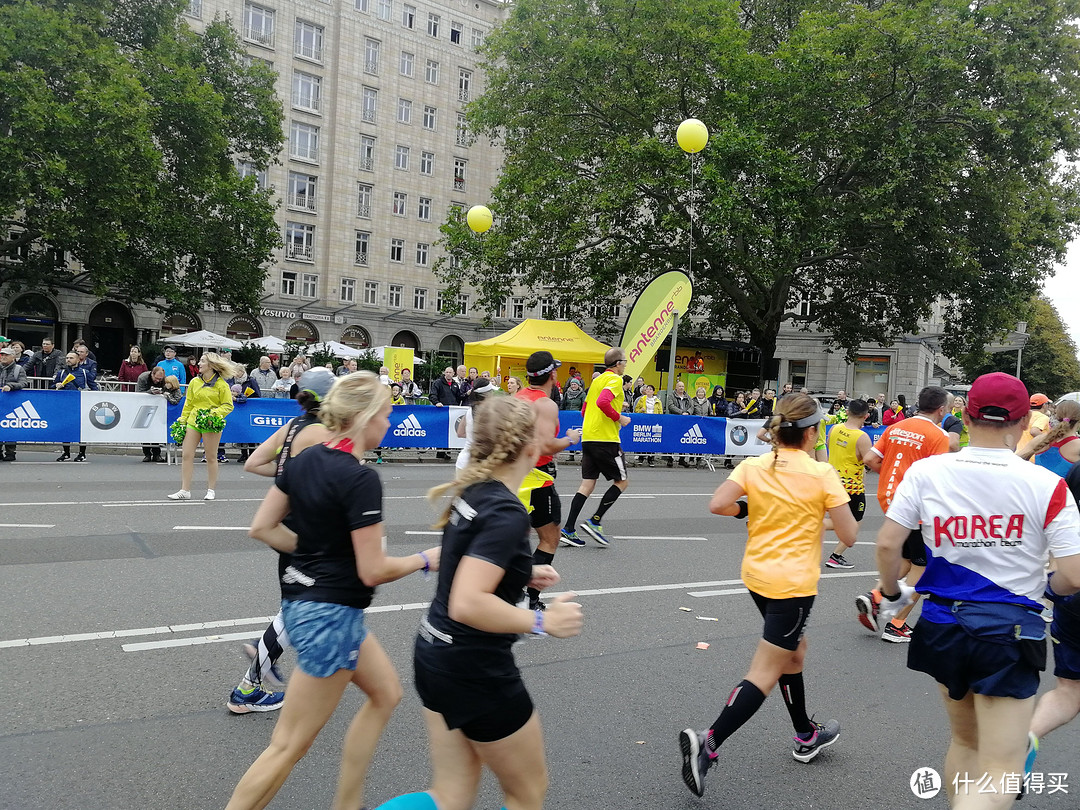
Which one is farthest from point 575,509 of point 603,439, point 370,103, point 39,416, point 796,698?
point 370,103

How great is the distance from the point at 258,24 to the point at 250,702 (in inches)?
1816

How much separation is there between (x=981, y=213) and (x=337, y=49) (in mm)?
33828

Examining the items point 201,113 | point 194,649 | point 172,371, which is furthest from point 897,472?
point 201,113

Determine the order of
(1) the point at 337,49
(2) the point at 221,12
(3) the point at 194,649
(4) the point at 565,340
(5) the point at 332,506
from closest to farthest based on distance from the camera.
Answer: (5) the point at 332,506
(3) the point at 194,649
(4) the point at 565,340
(2) the point at 221,12
(1) the point at 337,49

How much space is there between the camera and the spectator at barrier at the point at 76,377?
15.0 meters

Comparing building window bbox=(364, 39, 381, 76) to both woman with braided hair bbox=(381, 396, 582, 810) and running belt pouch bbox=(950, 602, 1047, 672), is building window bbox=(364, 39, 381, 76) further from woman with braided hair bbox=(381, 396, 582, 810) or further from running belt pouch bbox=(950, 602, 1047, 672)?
running belt pouch bbox=(950, 602, 1047, 672)

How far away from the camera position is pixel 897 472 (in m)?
6.74

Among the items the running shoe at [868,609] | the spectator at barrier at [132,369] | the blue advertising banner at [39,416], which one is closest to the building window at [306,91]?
the spectator at barrier at [132,369]

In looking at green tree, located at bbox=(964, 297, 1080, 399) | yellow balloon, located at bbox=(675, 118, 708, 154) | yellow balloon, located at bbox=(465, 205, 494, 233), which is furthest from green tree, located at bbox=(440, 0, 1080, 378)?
green tree, located at bbox=(964, 297, 1080, 399)

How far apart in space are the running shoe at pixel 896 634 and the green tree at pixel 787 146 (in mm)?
18296

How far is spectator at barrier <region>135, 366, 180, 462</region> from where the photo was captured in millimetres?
15117

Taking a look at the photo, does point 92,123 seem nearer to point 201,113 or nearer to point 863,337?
point 201,113

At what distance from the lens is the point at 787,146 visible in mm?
25000

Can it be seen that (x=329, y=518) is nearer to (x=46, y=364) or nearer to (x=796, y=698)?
(x=796, y=698)
